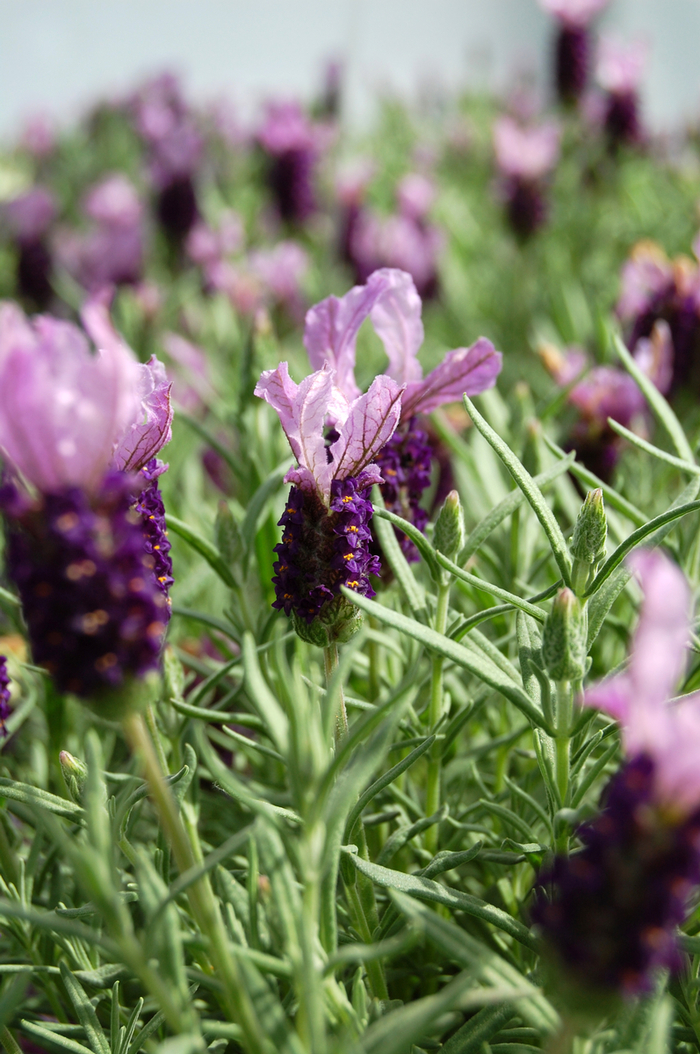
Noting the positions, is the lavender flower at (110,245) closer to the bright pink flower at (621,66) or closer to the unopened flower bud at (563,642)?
the bright pink flower at (621,66)

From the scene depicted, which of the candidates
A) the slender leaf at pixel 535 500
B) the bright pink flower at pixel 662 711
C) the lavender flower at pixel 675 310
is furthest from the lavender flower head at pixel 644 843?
the lavender flower at pixel 675 310

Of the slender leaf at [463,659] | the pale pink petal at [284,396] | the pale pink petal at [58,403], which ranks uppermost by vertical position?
the pale pink petal at [58,403]

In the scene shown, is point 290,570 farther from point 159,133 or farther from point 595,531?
point 159,133

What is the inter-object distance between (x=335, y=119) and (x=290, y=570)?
3.56m

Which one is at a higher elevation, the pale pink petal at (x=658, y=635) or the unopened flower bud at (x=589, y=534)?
the pale pink petal at (x=658, y=635)

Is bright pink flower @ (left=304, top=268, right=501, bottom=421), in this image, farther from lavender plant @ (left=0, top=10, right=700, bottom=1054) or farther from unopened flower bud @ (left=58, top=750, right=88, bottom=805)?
unopened flower bud @ (left=58, top=750, right=88, bottom=805)

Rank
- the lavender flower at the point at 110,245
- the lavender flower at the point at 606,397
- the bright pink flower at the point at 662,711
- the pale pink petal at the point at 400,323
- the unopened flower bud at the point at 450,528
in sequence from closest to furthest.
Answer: the bright pink flower at the point at 662,711 → the unopened flower bud at the point at 450,528 → the pale pink petal at the point at 400,323 → the lavender flower at the point at 606,397 → the lavender flower at the point at 110,245

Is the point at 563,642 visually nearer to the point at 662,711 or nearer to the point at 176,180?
the point at 662,711

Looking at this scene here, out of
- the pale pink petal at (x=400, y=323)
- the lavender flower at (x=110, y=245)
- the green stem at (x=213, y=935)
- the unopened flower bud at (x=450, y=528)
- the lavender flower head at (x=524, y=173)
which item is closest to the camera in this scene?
the green stem at (x=213, y=935)

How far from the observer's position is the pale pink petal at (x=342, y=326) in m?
0.79

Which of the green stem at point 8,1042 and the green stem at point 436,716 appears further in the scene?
the green stem at point 436,716

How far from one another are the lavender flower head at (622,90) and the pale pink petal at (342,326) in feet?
6.73

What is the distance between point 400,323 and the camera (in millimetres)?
848

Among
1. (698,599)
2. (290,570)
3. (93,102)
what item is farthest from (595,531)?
(93,102)
